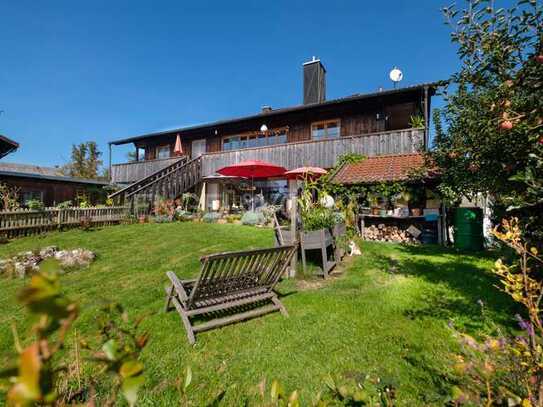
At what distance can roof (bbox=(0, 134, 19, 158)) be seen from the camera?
1361 cm

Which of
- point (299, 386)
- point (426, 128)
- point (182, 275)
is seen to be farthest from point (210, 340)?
point (426, 128)

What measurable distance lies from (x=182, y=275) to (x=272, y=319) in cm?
252

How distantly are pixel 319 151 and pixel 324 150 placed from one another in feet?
0.86

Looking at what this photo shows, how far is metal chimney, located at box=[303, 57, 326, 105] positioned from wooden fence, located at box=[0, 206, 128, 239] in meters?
12.2

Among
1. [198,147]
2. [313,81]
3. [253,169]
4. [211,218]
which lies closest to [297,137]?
[313,81]

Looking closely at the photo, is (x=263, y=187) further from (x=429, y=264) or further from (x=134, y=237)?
(x=429, y=264)

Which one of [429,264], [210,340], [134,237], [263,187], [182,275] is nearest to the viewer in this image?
[210,340]

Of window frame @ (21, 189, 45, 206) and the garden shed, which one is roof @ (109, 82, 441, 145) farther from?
window frame @ (21, 189, 45, 206)

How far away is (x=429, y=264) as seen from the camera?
648 centimetres

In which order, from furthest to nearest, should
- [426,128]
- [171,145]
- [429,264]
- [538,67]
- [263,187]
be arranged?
[171,145], [263,187], [426,128], [429,264], [538,67]

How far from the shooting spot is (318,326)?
364 centimetres

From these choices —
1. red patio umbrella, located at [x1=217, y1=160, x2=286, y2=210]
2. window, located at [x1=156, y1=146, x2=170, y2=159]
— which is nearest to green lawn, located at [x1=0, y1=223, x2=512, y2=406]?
red patio umbrella, located at [x1=217, y1=160, x2=286, y2=210]

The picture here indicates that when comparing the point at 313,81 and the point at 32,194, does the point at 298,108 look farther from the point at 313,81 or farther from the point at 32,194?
the point at 32,194

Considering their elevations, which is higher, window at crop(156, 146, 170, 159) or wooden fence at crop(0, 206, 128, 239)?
window at crop(156, 146, 170, 159)
